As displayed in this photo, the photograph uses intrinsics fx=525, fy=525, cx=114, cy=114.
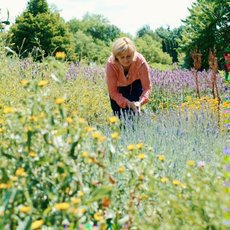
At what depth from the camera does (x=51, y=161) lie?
2.18 metres

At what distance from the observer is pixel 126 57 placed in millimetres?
4781

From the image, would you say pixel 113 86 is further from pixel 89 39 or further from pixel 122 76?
→ pixel 89 39

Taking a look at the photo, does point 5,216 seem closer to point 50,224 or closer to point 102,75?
point 50,224

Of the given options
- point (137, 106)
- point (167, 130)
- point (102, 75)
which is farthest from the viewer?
point (102, 75)

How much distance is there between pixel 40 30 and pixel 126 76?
74.8 feet

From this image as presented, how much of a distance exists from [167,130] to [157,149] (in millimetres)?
867

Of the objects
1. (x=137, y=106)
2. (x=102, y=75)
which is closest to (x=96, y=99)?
(x=102, y=75)

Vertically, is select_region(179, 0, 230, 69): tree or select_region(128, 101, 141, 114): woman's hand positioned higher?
select_region(179, 0, 230, 69): tree

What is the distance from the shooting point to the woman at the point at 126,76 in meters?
4.81

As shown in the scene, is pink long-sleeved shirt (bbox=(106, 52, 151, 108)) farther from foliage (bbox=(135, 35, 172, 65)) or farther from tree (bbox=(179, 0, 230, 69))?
foliage (bbox=(135, 35, 172, 65))

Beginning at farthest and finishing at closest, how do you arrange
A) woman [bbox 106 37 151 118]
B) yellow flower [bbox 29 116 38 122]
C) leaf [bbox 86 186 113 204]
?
1. woman [bbox 106 37 151 118]
2. yellow flower [bbox 29 116 38 122]
3. leaf [bbox 86 186 113 204]

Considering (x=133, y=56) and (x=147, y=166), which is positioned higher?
(x=133, y=56)

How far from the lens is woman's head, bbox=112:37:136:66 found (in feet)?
15.4

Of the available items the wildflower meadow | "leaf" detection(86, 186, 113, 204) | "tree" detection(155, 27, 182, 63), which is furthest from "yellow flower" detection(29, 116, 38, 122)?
"tree" detection(155, 27, 182, 63)
